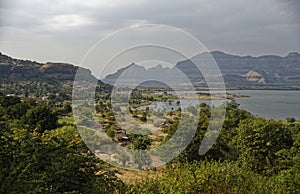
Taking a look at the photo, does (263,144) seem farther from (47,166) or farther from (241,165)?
(47,166)

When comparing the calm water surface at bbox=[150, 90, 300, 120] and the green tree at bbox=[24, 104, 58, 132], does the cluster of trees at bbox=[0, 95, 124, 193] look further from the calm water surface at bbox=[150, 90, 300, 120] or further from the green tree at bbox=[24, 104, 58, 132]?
the calm water surface at bbox=[150, 90, 300, 120]

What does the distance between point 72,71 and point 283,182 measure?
92.8 metres

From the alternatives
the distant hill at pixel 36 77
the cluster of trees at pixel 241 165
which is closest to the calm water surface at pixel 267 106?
the cluster of trees at pixel 241 165

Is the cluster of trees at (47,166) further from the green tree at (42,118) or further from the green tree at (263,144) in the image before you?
the green tree at (42,118)

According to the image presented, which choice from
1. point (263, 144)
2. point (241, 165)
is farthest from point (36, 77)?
point (263, 144)

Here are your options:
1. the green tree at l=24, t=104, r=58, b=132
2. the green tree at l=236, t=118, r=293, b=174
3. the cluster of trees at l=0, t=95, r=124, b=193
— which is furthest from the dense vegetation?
the green tree at l=24, t=104, r=58, b=132

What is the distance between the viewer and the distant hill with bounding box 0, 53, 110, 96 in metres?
65.6

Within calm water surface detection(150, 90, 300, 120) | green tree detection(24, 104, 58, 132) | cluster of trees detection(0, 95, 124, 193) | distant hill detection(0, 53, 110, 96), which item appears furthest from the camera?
distant hill detection(0, 53, 110, 96)

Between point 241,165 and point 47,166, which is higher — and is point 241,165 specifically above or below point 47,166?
below

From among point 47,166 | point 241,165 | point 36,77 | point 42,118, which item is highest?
point 36,77

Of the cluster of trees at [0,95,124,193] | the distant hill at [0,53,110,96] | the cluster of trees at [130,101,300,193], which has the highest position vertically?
the distant hill at [0,53,110,96]

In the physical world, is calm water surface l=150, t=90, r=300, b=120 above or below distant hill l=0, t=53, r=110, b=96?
below

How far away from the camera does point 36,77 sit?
264 feet

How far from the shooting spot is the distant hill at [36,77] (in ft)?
215
